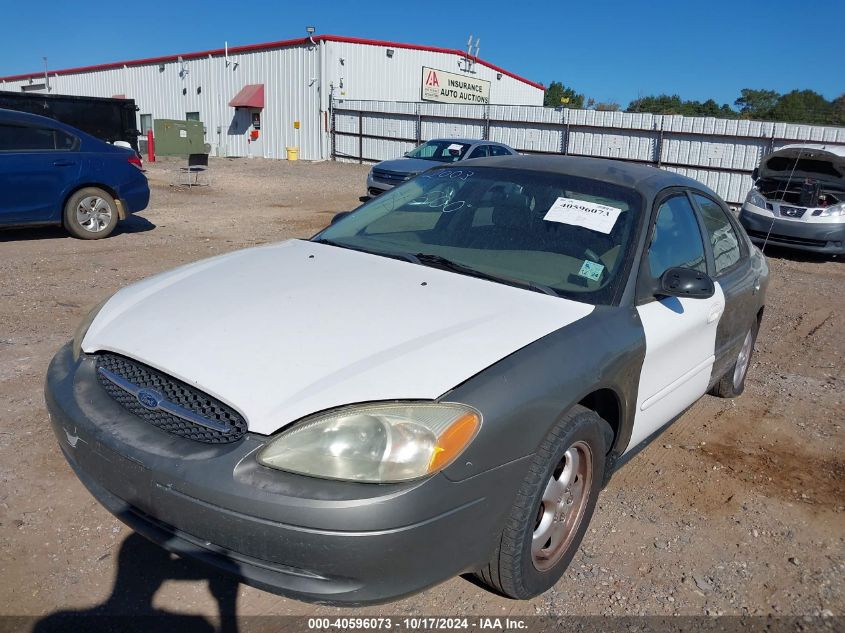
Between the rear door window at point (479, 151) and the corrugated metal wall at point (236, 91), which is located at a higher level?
the corrugated metal wall at point (236, 91)

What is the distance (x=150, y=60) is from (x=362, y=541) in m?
41.6

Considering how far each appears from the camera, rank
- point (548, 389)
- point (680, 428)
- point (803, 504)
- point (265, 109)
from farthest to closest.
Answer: point (265, 109) < point (680, 428) < point (803, 504) < point (548, 389)

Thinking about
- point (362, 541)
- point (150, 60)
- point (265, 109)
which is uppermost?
point (150, 60)

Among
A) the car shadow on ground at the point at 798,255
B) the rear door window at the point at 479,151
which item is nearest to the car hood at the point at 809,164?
the car shadow on ground at the point at 798,255

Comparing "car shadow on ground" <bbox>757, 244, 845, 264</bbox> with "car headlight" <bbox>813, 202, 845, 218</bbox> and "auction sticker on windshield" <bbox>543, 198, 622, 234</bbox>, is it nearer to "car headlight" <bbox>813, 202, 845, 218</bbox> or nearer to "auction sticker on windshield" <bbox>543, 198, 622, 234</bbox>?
"car headlight" <bbox>813, 202, 845, 218</bbox>

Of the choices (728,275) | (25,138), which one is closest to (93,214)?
(25,138)

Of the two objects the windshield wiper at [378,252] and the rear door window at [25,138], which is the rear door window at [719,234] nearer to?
the windshield wiper at [378,252]

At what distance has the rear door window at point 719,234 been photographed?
3.77 metres

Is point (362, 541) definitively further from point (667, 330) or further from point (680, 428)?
point (680, 428)

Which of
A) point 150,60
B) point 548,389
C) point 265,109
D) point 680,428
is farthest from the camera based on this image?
point 150,60

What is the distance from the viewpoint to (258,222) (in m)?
12.0

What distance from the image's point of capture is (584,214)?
313 centimetres

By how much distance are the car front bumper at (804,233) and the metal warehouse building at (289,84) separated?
21210 millimetres

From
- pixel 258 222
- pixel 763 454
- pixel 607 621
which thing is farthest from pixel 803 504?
pixel 258 222
